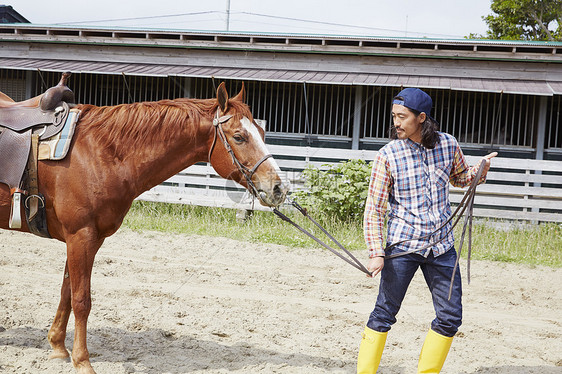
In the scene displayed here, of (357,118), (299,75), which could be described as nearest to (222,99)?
(299,75)

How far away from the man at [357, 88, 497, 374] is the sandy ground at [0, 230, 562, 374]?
29.0 inches

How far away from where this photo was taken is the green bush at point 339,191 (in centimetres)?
814

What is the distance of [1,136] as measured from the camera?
3336 millimetres

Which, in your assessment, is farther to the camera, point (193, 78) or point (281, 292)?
point (193, 78)

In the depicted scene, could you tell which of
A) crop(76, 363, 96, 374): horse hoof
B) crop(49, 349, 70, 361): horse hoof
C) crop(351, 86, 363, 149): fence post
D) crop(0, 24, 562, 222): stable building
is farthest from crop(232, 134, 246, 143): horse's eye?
crop(351, 86, 363, 149): fence post

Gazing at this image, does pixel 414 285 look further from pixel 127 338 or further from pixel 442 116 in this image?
pixel 442 116

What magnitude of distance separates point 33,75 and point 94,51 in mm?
1648

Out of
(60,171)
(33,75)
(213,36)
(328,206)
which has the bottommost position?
(328,206)

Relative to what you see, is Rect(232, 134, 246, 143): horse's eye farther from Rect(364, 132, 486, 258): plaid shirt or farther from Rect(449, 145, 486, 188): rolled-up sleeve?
Rect(449, 145, 486, 188): rolled-up sleeve

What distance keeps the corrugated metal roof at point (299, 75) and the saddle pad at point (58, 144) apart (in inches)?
270

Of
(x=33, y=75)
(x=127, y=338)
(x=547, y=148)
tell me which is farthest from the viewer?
(x=33, y=75)

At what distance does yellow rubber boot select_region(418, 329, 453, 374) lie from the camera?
291 cm

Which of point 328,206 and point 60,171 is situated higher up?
point 60,171

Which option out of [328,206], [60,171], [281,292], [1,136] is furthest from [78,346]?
[328,206]
